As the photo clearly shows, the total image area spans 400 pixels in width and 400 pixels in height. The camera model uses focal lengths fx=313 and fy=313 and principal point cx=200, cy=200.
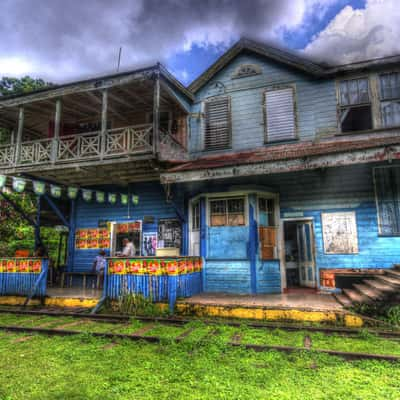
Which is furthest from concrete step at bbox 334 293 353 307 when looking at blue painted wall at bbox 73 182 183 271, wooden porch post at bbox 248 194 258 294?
blue painted wall at bbox 73 182 183 271

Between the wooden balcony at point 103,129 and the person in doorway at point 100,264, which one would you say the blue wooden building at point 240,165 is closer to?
the wooden balcony at point 103,129

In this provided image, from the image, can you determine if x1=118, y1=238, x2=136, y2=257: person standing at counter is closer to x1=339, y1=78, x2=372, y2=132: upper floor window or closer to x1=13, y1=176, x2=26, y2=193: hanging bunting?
x1=13, y1=176, x2=26, y2=193: hanging bunting

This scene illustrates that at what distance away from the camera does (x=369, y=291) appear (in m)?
7.53

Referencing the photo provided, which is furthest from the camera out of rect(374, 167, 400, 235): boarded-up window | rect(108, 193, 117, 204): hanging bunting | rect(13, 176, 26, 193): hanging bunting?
rect(108, 193, 117, 204): hanging bunting

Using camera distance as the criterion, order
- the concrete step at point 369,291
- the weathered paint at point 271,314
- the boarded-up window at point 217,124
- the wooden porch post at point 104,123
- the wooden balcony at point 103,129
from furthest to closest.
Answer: the boarded-up window at point 217,124
the wooden porch post at point 104,123
the wooden balcony at point 103,129
the concrete step at point 369,291
the weathered paint at point 271,314

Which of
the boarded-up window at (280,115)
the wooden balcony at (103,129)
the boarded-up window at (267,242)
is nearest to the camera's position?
the boarded-up window at (267,242)

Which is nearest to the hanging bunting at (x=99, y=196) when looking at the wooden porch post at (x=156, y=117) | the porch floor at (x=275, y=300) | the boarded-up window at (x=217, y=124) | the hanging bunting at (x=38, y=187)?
the hanging bunting at (x=38, y=187)

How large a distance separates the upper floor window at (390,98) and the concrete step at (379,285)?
474 cm

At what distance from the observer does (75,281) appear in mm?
12094

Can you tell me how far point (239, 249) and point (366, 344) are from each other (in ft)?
15.2

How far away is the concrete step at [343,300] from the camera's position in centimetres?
728

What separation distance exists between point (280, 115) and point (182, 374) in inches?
350

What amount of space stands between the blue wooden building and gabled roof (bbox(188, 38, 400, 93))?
0.04 m

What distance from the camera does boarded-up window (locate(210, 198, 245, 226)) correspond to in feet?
32.3
